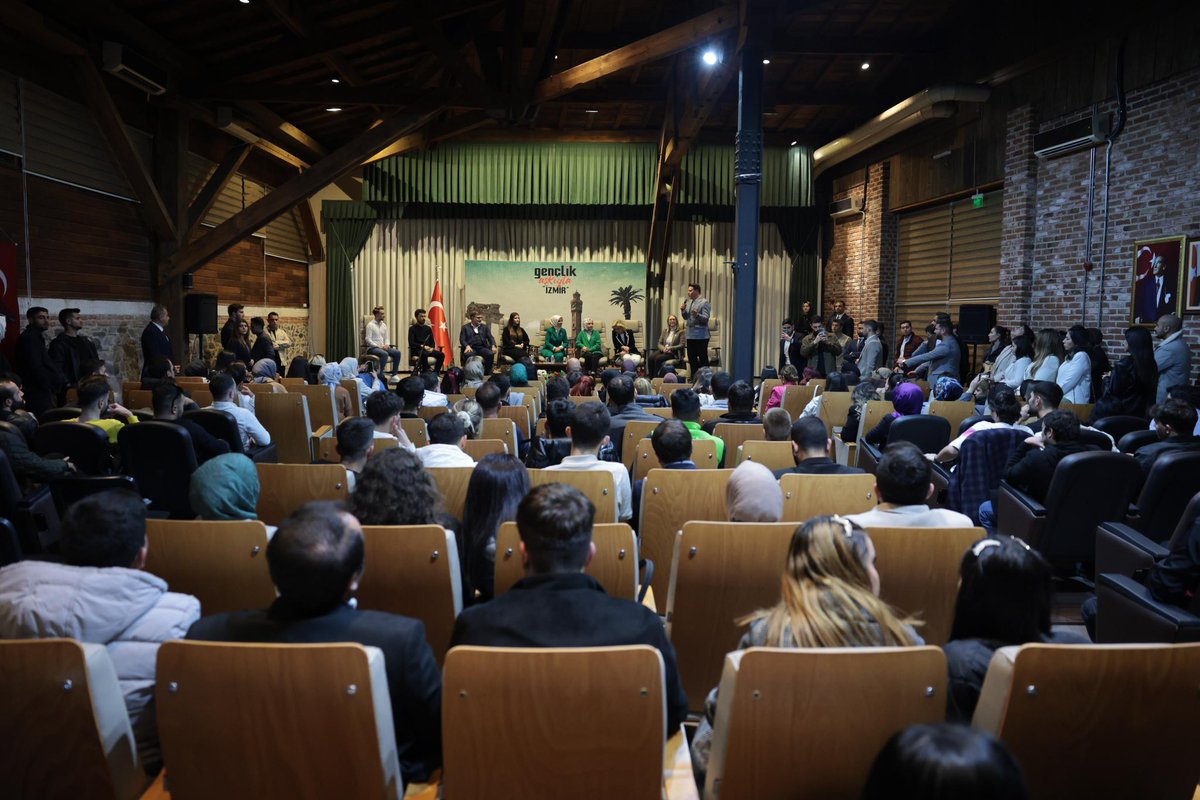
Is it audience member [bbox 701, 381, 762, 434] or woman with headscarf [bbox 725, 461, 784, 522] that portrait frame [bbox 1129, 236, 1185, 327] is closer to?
audience member [bbox 701, 381, 762, 434]

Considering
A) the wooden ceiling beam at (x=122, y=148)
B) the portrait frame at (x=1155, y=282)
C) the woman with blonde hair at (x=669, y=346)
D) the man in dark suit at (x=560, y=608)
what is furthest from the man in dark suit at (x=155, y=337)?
the portrait frame at (x=1155, y=282)

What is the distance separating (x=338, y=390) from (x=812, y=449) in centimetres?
479

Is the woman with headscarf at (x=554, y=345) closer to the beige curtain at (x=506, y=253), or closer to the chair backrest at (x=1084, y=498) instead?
the beige curtain at (x=506, y=253)

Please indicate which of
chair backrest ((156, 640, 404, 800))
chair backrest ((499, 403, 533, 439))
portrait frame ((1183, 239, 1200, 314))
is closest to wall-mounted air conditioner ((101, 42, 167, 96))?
chair backrest ((499, 403, 533, 439))

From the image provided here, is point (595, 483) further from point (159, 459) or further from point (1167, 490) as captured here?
point (159, 459)

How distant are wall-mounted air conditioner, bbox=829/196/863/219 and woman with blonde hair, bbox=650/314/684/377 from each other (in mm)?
3484

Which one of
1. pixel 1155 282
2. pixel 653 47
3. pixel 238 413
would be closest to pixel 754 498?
pixel 238 413

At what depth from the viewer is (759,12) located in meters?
9.20

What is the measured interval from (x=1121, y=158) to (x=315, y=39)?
8.56 m

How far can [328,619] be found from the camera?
1771 millimetres

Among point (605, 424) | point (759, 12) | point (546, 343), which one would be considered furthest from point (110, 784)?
point (546, 343)

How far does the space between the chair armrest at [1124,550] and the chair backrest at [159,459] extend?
14.7 ft

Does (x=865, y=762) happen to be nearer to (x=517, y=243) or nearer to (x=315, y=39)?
(x=315, y=39)

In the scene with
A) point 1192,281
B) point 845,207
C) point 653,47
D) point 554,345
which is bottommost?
point 554,345
